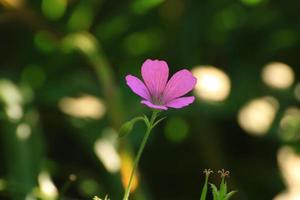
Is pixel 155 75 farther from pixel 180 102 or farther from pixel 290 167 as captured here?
pixel 290 167

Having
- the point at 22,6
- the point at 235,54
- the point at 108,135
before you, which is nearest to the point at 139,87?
the point at 108,135

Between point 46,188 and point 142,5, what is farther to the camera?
point 142,5

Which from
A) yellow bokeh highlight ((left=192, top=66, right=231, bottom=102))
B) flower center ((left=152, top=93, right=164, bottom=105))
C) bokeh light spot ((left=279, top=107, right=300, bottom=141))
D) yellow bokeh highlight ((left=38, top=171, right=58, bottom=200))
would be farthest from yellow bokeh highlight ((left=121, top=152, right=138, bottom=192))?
flower center ((left=152, top=93, right=164, bottom=105))

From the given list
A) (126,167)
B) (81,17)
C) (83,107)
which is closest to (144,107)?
(83,107)

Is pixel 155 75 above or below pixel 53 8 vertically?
below

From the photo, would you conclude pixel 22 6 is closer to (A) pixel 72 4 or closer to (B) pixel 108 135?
(A) pixel 72 4

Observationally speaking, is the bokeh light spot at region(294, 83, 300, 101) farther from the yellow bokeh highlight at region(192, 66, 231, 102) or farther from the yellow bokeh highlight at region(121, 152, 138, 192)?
the yellow bokeh highlight at region(121, 152, 138, 192)
